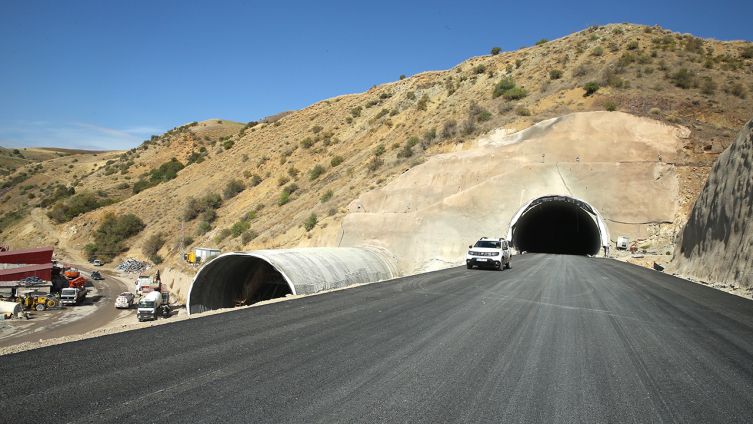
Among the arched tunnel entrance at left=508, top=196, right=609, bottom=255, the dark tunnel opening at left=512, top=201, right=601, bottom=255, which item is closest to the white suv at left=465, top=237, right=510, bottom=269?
the arched tunnel entrance at left=508, top=196, right=609, bottom=255

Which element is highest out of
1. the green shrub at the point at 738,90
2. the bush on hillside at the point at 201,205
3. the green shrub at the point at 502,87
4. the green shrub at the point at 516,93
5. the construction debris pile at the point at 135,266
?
the green shrub at the point at 502,87

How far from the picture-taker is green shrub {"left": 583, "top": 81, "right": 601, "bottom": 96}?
43750mm

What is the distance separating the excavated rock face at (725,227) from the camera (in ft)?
46.0

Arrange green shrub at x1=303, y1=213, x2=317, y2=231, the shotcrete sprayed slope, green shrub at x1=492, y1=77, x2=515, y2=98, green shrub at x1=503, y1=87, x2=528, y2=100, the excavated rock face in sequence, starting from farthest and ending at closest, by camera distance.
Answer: green shrub at x1=492, y1=77, x2=515, y2=98
green shrub at x1=503, y1=87, x2=528, y2=100
green shrub at x1=303, y1=213, x2=317, y2=231
the shotcrete sprayed slope
the excavated rock face

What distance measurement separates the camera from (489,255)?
65.6 ft

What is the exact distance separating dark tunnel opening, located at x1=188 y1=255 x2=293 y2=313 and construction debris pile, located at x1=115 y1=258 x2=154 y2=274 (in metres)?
40.6

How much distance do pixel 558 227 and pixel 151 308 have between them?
41.6 metres

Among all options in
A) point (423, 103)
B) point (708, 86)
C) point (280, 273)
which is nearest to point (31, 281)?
point (280, 273)

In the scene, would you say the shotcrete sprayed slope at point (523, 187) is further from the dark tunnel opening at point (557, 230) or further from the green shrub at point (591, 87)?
the green shrub at point (591, 87)

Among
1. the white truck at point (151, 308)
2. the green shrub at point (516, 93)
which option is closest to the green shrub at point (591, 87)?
the green shrub at point (516, 93)

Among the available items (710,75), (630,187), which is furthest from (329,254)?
(710,75)

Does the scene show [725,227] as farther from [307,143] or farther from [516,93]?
[307,143]

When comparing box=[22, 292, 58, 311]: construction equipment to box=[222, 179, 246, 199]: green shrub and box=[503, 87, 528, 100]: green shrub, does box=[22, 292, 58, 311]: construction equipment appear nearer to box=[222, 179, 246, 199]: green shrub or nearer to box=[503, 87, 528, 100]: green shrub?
box=[222, 179, 246, 199]: green shrub

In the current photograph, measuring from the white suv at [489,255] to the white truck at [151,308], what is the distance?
22.7 meters
